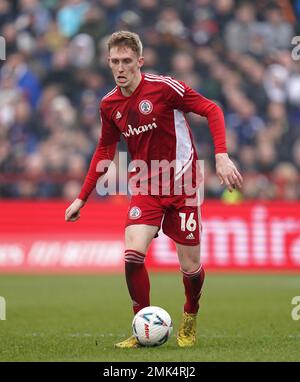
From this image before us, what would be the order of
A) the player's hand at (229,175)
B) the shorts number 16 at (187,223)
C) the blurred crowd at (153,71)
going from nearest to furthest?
the player's hand at (229,175), the shorts number 16 at (187,223), the blurred crowd at (153,71)

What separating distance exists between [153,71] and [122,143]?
221 cm

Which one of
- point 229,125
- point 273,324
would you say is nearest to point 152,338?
point 273,324

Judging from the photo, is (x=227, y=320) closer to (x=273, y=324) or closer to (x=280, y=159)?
(x=273, y=324)

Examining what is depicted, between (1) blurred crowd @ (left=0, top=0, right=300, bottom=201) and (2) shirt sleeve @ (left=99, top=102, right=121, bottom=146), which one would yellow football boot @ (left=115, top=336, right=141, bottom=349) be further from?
(1) blurred crowd @ (left=0, top=0, right=300, bottom=201)

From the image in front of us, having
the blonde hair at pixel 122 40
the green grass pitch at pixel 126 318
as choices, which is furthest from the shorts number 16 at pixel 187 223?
the blonde hair at pixel 122 40

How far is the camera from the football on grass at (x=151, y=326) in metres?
7.74

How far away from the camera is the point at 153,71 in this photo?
1936 cm

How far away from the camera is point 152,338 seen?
7.78 metres

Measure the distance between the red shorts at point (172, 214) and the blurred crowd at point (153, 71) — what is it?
9680mm

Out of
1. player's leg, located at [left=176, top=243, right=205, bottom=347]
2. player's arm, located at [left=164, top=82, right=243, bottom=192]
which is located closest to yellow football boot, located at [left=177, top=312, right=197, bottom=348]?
player's leg, located at [left=176, top=243, right=205, bottom=347]

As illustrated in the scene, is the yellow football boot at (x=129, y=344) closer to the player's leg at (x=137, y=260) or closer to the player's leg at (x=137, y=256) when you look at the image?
the player's leg at (x=137, y=260)
